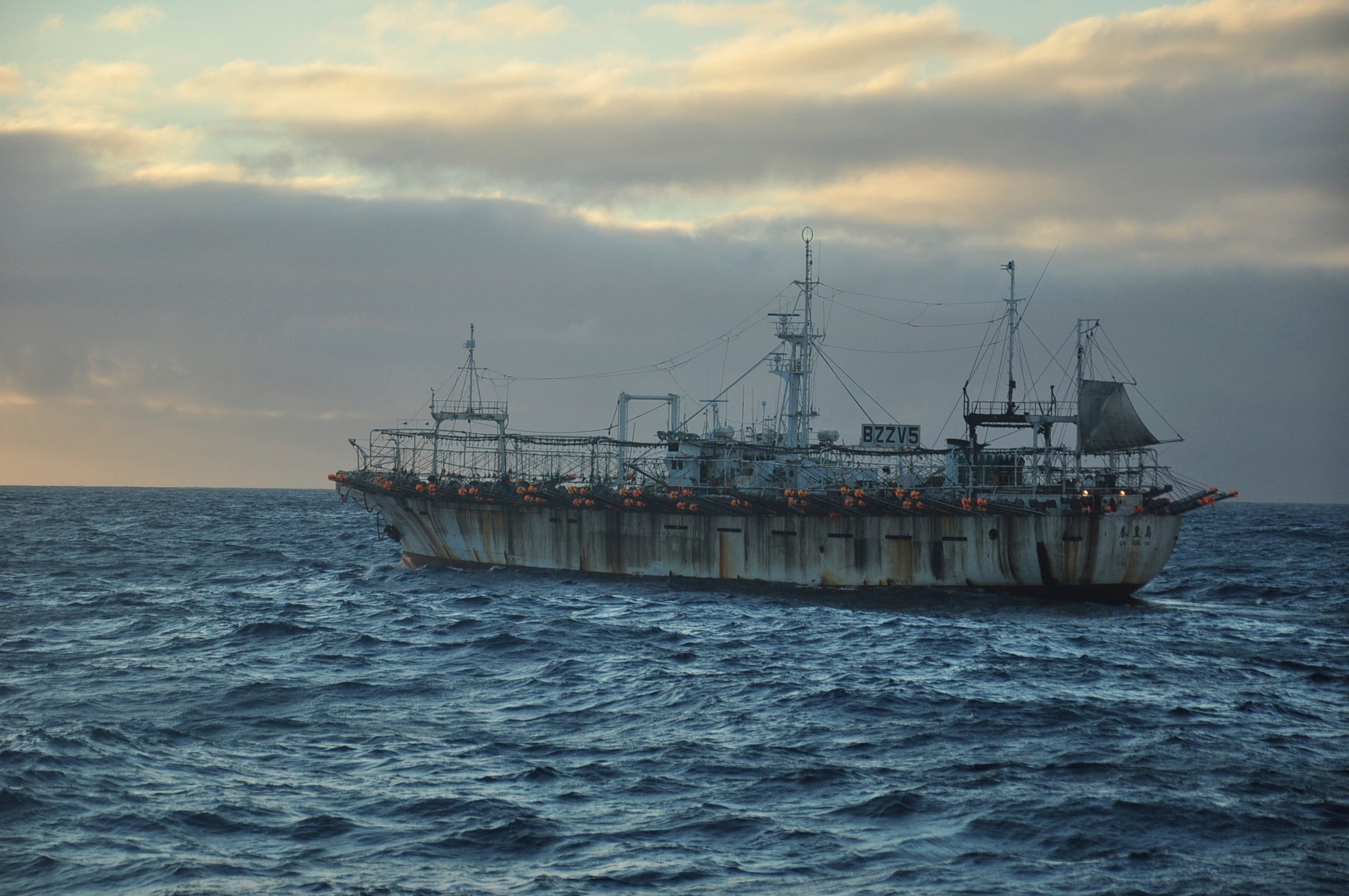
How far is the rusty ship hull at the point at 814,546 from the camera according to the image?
194ft

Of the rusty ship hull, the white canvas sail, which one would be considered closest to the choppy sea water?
the rusty ship hull

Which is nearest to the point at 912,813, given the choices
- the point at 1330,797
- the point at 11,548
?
the point at 1330,797

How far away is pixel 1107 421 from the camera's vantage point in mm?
62719

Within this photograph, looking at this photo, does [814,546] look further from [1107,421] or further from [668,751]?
[668,751]

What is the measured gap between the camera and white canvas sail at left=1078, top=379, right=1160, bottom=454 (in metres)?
62.3

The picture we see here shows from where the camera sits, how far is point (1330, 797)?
24.2 m

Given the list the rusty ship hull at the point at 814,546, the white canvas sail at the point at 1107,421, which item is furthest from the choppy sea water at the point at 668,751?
the white canvas sail at the point at 1107,421

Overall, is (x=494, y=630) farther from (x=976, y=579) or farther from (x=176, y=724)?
(x=976, y=579)

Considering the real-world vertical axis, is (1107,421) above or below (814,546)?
above

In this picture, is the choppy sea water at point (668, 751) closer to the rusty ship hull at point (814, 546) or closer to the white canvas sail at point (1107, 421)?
the rusty ship hull at point (814, 546)

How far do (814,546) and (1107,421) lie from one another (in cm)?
1841

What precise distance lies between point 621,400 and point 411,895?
6893 centimetres

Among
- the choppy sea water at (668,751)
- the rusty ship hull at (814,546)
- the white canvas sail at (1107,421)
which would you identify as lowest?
the choppy sea water at (668,751)

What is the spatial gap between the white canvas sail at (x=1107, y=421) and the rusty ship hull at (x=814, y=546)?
5.14 meters
